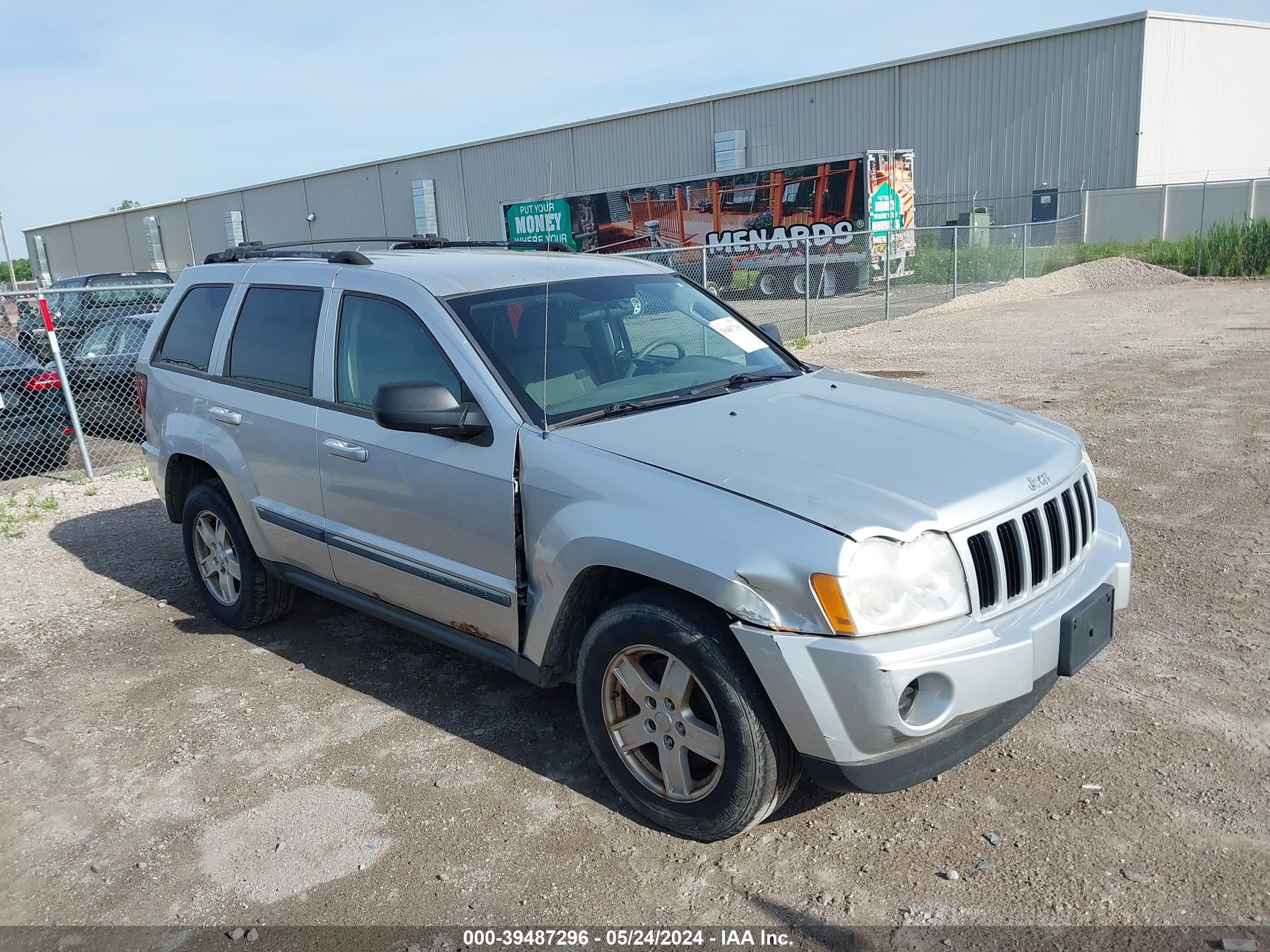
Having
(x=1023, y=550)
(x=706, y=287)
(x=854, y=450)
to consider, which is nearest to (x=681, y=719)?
(x=854, y=450)

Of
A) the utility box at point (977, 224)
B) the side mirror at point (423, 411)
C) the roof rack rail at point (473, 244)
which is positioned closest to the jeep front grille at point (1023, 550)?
the side mirror at point (423, 411)

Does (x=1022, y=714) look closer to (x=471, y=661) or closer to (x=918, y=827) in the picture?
(x=918, y=827)

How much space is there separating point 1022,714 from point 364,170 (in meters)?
50.6

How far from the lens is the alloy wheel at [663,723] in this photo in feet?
10.4

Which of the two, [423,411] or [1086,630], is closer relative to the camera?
[1086,630]

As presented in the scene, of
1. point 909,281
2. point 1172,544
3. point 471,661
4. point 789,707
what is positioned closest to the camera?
point 789,707

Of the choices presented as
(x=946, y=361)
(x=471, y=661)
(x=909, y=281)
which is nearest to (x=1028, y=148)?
(x=909, y=281)

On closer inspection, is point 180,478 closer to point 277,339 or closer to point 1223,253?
point 277,339

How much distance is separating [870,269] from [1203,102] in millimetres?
17678

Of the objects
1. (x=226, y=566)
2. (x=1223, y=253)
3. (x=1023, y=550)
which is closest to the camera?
(x=1023, y=550)

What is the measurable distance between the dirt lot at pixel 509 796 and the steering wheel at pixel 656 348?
1412 millimetres

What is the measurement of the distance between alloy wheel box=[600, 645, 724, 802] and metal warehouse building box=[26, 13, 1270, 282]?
80.4ft

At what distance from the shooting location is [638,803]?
3.43 metres

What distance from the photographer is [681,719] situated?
3.22 m
